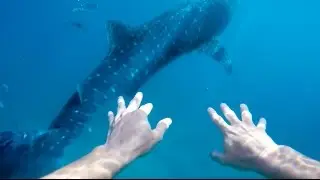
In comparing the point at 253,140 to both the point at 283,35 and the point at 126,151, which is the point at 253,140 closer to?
the point at 126,151

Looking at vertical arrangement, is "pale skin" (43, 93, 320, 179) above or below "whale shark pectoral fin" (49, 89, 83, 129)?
below

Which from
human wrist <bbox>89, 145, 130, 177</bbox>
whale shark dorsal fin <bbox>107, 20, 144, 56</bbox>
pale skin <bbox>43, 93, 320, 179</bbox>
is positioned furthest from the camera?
whale shark dorsal fin <bbox>107, 20, 144, 56</bbox>

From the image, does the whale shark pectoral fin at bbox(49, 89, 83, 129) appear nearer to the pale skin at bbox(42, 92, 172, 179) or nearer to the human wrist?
the pale skin at bbox(42, 92, 172, 179)

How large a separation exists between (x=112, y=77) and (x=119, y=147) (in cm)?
669

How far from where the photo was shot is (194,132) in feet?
100

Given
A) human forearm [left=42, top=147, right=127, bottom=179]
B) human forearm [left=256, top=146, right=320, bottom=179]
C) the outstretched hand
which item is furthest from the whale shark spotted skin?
human forearm [left=256, top=146, right=320, bottom=179]

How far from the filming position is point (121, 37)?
1083 centimetres

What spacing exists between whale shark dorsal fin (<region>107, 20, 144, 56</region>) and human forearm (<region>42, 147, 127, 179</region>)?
20.5 feet

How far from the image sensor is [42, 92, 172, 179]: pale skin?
4.09 metres

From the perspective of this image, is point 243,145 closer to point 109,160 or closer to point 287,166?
point 287,166

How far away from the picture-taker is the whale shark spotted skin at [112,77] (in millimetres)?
9875

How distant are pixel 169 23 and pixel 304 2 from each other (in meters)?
30.5

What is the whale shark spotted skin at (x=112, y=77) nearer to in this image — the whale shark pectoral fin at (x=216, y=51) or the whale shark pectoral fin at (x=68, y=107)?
the whale shark pectoral fin at (x=68, y=107)

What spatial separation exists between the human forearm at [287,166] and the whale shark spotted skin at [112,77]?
6621 millimetres
